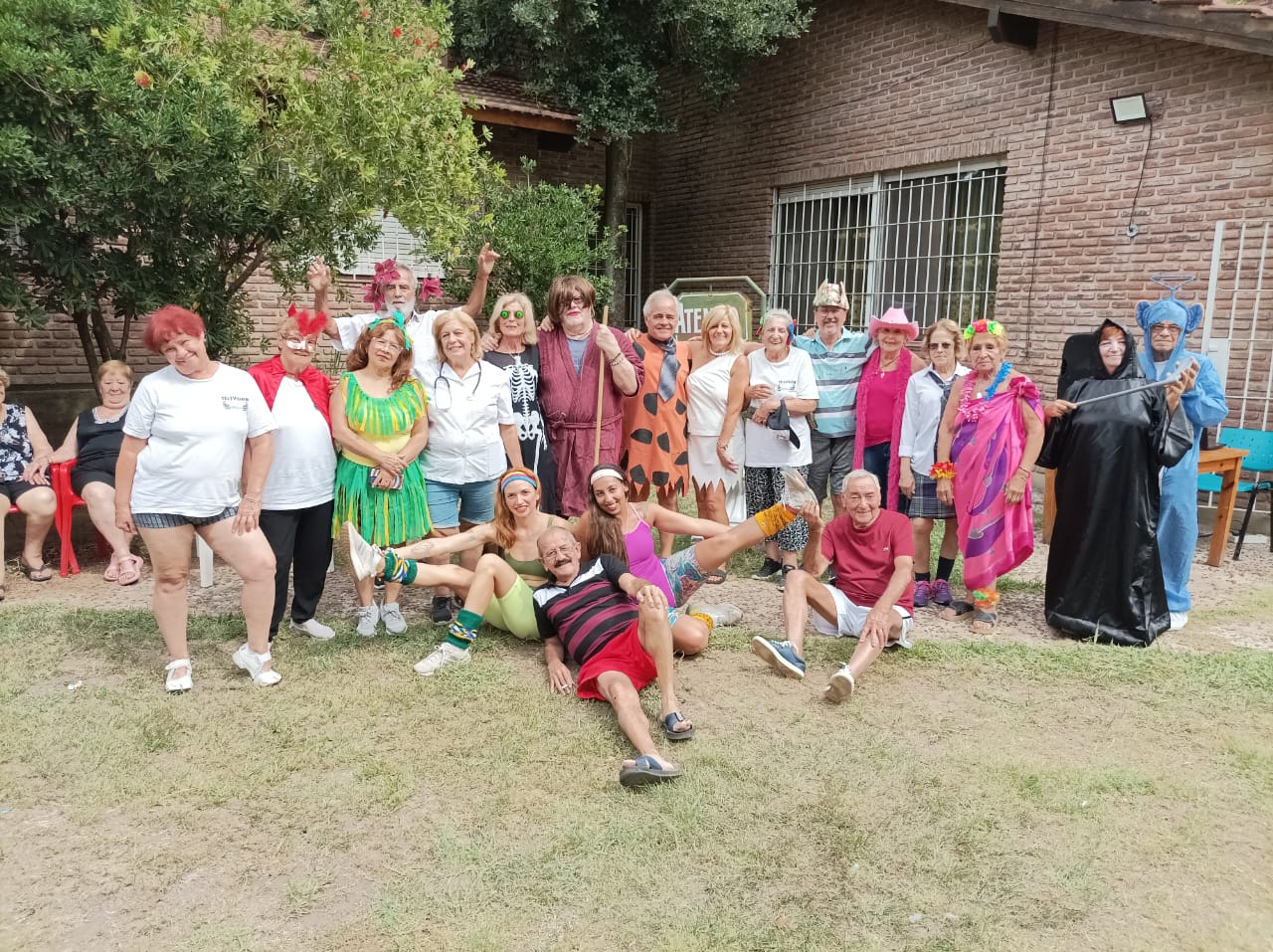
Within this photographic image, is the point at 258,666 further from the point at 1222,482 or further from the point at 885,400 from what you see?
the point at 1222,482

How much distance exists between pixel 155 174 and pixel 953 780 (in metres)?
5.40

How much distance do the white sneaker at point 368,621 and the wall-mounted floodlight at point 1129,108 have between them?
24.8 feet

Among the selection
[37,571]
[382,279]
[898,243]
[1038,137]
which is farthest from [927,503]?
[898,243]

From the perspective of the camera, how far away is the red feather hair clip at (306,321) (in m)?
4.69

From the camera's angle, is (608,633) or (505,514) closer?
(608,633)

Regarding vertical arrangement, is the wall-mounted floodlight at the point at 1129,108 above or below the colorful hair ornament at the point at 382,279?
above

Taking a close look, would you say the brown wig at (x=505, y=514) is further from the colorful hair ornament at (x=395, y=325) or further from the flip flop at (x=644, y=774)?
the flip flop at (x=644, y=774)

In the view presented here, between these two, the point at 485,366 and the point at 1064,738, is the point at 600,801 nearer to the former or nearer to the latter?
the point at 1064,738

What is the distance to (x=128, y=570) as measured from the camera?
592 centimetres

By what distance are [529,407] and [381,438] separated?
0.83m

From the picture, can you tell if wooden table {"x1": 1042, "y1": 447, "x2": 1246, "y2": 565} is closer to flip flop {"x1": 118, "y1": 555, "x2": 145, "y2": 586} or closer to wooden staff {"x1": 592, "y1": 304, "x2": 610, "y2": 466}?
wooden staff {"x1": 592, "y1": 304, "x2": 610, "y2": 466}

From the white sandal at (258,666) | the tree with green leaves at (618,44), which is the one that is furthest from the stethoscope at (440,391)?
the tree with green leaves at (618,44)

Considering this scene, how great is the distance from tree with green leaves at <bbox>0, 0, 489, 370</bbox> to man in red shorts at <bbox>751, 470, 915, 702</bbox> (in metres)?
3.96

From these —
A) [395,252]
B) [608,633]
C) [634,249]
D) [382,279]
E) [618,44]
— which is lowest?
[608,633]
